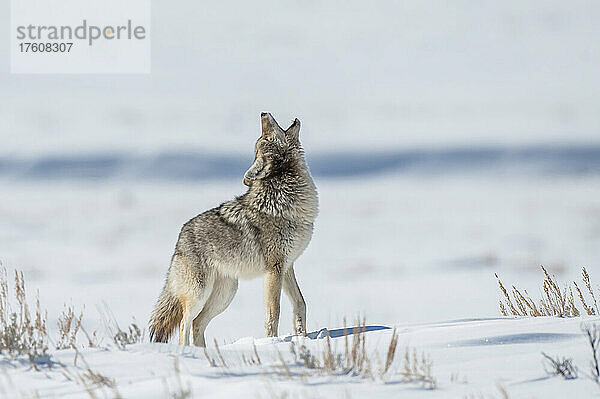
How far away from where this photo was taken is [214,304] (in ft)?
26.7

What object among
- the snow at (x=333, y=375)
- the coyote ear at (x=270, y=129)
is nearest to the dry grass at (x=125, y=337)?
the snow at (x=333, y=375)

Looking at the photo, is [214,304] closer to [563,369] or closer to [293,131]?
[293,131]

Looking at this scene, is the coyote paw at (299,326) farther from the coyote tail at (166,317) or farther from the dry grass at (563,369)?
the dry grass at (563,369)

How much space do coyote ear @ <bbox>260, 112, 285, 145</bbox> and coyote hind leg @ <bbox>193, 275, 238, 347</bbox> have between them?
1.51 m

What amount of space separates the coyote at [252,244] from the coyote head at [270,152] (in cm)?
1

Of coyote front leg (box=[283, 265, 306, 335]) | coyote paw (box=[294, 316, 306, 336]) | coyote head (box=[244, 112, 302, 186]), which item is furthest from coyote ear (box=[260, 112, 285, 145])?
coyote paw (box=[294, 316, 306, 336])

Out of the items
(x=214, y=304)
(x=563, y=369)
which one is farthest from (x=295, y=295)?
(x=563, y=369)

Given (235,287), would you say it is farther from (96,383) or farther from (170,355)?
(96,383)

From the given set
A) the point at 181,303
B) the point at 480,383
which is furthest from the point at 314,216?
the point at 480,383

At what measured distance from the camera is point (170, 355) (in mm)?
5297

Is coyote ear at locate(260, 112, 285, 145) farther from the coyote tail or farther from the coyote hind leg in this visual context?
the coyote tail

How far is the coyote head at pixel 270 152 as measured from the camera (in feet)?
26.6

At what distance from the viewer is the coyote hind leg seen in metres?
8.12

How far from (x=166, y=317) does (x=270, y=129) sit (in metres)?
2.20
